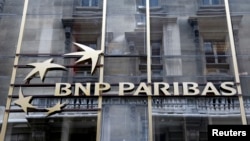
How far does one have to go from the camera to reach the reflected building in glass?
11398 millimetres

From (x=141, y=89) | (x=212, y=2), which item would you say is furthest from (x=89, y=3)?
(x=212, y=2)

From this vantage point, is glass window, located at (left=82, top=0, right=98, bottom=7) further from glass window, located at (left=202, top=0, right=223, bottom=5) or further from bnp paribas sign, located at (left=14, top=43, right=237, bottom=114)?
glass window, located at (left=202, top=0, right=223, bottom=5)

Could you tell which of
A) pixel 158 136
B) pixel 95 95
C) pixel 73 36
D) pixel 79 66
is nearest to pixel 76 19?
pixel 73 36

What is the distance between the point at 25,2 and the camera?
44.1 ft

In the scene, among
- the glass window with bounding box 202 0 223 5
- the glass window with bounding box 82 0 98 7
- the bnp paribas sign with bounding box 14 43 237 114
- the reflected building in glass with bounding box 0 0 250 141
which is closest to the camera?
the reflected building in glass with bounding box 0 0 250 141

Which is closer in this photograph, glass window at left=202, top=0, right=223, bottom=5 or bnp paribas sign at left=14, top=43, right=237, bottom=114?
bnp paribas sign at left=14, top=43, right=237, bottom=114

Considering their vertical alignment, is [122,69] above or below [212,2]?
below

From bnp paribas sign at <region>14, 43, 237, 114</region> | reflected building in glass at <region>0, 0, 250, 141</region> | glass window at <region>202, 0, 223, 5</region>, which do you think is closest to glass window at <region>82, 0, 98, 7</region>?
reflected building in glass at <region>0, 0, 250, 141</region>

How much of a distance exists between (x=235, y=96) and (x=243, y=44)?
1.87 meters

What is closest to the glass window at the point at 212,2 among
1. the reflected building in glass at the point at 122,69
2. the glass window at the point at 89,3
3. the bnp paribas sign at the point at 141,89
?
the reflected building in glass at the point at 122,69

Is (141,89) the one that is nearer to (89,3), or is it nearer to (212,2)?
(89,3)

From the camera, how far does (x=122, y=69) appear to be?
12227 millimetres

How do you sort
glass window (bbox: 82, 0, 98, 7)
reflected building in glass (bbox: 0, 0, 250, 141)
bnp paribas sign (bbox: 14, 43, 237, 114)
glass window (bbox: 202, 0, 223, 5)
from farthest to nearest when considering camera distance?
glass window (bbox: 82, 0, 98, 7)
glass window (bbox: 202, 0, 223, 5)
bnp paribas sign (bbox: 14, 43, 237, 114)
reflected building in glass (bbox: 0, 0, 250, 141)

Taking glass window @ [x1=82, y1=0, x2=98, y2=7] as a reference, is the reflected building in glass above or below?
below
